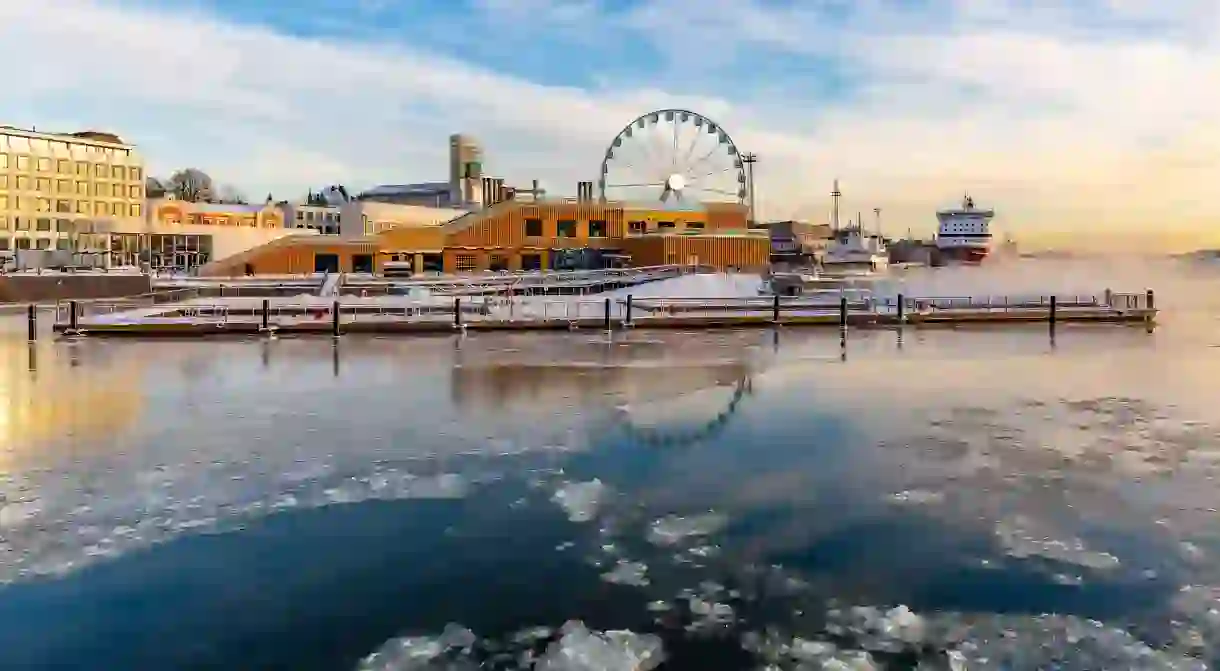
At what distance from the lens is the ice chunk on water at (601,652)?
26.3ft

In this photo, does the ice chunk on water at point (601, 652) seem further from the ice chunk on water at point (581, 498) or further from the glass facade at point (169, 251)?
the glass facade at point (169, 251)

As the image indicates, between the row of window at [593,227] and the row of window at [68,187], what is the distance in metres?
61.5

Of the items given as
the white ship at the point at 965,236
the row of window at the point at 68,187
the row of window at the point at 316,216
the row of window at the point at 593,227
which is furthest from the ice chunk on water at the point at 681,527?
the white ship at the point at 965,236

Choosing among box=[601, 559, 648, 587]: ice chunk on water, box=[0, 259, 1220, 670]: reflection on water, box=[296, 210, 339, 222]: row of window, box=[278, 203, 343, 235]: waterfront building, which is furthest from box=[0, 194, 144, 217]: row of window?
box=[601, 559, 648, 587]: ice chunk on water

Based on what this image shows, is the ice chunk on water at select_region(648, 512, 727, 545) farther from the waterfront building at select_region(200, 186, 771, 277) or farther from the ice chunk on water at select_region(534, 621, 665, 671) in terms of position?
the waterfront building at select_region(200, 186, 771, 277)

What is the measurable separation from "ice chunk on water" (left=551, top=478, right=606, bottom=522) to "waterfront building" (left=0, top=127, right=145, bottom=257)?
93.8 meters

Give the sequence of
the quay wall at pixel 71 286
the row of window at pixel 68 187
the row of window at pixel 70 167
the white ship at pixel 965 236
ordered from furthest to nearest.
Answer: the white ship at pixel 965 236, the row of window at pixel 70 167, the row of window at pixel 68 187, the quay wall at pixel 71 286

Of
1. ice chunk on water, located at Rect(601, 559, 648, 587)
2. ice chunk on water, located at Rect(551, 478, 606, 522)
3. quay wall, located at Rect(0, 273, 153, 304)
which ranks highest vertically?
quay wall, located at Rect(0, 273, 153, 304)

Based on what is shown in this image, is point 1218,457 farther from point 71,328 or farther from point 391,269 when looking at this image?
point 391,269

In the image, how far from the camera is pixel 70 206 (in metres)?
112

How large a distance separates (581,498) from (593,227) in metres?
71.8

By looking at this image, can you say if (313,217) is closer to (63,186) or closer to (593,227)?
(63,186)

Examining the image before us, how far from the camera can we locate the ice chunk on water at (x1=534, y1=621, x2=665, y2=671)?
8.02 meters

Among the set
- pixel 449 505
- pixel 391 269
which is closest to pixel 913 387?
pixel 449 505
